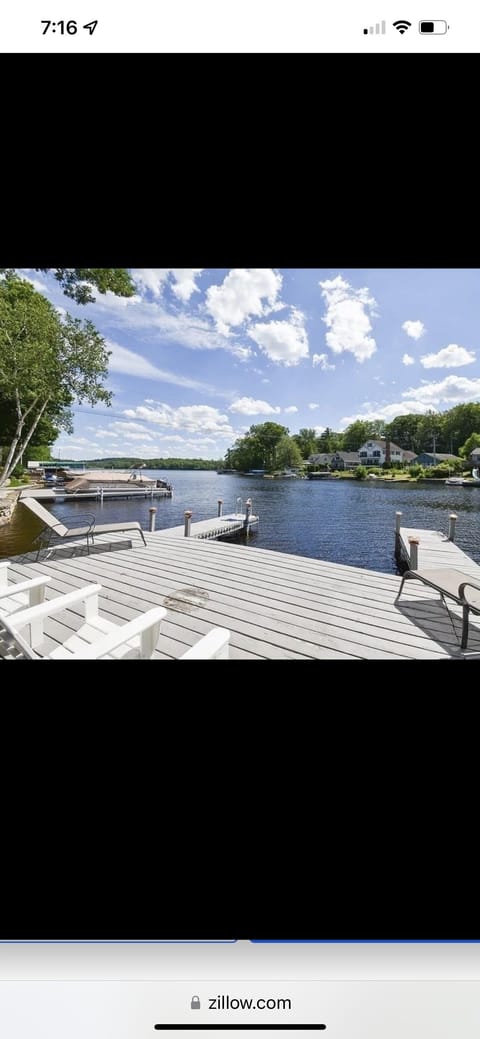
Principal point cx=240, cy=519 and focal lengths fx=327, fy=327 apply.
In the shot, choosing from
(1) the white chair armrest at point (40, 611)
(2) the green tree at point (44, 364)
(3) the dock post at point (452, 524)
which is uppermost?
(2) the green tree at point (44, 364)

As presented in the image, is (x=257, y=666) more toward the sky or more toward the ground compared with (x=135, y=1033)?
more toward the sky

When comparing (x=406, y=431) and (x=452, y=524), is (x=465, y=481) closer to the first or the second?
(x=406, y=431)

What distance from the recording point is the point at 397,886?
2.84ft

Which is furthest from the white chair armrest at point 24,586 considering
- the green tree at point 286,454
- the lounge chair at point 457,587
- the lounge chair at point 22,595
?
the lounge chair at point 457,587

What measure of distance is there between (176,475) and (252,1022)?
212 centimetres

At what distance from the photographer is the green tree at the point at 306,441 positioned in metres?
2.08

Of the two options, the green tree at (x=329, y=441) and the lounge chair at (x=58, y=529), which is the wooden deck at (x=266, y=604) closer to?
the lounge chair at (x=58, y=529)

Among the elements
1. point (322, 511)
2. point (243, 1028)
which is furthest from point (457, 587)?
point (243, 1028)
